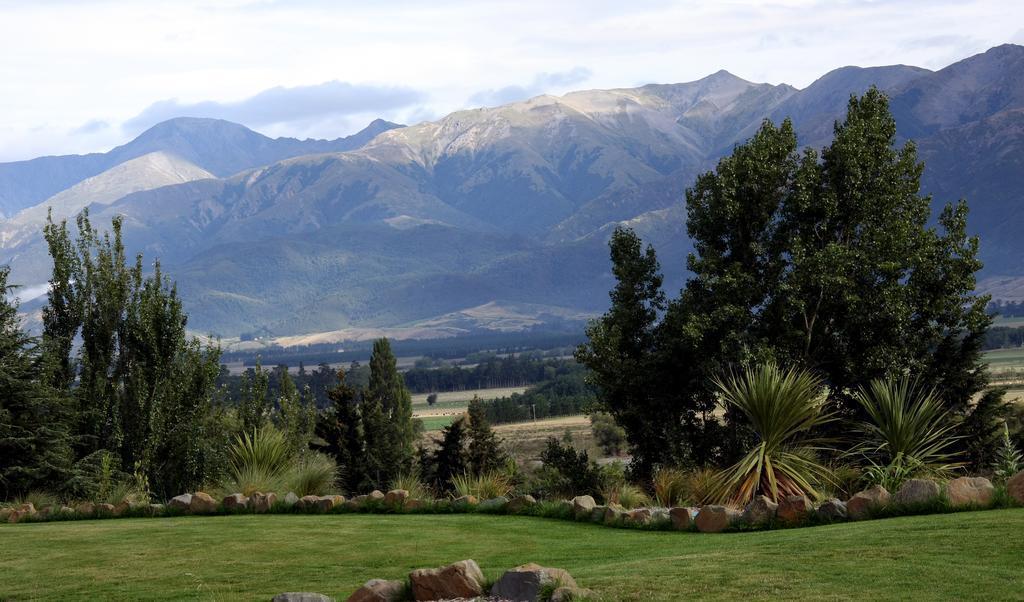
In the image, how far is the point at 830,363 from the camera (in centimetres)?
2259

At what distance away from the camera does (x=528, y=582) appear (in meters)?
9.53

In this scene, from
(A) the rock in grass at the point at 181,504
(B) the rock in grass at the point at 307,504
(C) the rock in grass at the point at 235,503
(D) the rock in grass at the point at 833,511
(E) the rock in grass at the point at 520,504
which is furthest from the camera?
(A) the rock in grass at the point at 181,504

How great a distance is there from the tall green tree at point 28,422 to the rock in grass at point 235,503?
5.86 meters

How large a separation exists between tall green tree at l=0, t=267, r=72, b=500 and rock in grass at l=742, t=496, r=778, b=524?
46.7ft

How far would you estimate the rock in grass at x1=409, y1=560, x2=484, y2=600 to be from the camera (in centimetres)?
987

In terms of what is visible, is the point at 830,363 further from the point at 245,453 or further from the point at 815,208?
the point at 245,453

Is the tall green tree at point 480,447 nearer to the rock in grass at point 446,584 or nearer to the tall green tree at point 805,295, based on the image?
the tall green tree at point 805,295

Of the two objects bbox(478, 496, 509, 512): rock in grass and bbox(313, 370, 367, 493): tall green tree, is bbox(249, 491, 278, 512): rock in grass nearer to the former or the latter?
bbox(478, 496, 509, 512): rock in grass

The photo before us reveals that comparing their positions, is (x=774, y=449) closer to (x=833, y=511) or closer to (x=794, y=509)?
(x=794, y=509)

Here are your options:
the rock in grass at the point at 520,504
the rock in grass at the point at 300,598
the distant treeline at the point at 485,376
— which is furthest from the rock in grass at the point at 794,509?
the distant treeline at the point at 485,376

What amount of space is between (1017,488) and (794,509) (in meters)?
2.58

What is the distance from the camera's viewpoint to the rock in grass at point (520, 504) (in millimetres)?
16453

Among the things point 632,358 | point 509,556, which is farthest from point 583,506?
point 632,358

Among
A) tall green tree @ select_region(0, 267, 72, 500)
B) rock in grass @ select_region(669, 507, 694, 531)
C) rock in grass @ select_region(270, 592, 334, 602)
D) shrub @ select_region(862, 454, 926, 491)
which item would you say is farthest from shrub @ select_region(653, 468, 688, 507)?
tall green tree @ select_region(0, 267, 72, 500)
